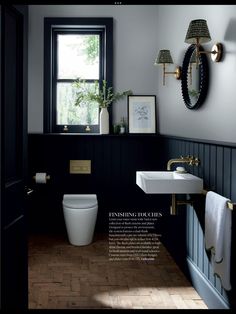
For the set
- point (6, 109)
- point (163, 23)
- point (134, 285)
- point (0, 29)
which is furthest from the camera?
point (163, 23)

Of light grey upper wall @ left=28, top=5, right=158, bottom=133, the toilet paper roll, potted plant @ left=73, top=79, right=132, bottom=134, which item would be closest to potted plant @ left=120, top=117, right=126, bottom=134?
light grey upper wall @ left=28, top=5, right=158, bottom=133

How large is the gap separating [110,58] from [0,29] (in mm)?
2550

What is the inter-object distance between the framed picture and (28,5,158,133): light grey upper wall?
9 centimetres

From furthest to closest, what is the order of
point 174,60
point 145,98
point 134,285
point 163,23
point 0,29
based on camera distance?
point 145,98 < point 163,23 < point 174,60 < point 134,285 < point 0,29

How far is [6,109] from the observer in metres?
1.65

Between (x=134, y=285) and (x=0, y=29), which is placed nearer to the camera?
(x=0, y=29)

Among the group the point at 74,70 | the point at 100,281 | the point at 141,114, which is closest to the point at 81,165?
the point at 141,114

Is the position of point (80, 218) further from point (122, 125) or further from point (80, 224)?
point (122, 125)

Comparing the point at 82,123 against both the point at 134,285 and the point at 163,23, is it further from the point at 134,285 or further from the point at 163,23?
the point at 134,285

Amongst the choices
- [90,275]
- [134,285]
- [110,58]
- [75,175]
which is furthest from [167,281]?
[110,58]

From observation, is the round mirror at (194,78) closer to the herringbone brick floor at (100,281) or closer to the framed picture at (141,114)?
the framed picture at (141,114)

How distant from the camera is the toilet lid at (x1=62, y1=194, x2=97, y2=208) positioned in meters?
3.39

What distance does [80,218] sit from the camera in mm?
3387

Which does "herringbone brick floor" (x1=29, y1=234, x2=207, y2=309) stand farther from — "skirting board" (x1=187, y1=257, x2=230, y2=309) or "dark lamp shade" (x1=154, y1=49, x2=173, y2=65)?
"dark lamp shade" (x1=154, y1=49, x2=173, y2=65)
